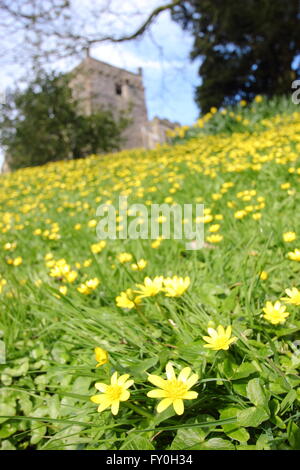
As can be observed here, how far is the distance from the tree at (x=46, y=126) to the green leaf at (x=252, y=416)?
37.0 feet

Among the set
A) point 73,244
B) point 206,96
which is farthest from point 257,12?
point 73,244

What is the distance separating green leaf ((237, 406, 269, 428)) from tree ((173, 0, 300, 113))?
10105 millimetres

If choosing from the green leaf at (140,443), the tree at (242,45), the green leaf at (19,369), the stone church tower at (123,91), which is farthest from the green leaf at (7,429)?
the stone church tower at (123,91)

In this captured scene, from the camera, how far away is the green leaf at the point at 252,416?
702mm

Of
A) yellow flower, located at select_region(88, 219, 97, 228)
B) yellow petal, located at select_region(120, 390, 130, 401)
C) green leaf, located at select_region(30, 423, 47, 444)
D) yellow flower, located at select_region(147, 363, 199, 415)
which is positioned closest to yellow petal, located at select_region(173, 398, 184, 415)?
yellow flower, located at select_region(147, 363, 199, 415)

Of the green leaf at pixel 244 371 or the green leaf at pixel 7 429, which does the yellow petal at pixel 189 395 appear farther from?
the green leaf at pixel 7 429

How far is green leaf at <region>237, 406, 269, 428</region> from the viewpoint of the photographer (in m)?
0.70

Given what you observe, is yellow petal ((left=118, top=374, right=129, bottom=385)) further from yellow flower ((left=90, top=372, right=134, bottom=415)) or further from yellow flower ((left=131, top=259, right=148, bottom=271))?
yellow flower ((left=131, top=259, right=148, bottom=271))

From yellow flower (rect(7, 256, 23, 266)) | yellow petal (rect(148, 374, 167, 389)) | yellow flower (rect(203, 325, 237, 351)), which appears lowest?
yellow petal (rect(148, 374, 167, 389))

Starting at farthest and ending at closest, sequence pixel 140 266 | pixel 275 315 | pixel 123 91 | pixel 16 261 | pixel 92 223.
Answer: pixel 123 91, pixel 92 223, pixel 16 261, pixel 140 266, pixel 275 315

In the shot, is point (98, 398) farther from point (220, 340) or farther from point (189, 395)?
point (220, 340)

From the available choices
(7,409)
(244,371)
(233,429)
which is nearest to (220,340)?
(244,371)

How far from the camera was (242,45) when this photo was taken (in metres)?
10.4

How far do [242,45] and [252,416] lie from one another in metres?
12.1
